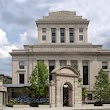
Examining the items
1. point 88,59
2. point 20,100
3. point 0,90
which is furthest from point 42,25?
point 0,90

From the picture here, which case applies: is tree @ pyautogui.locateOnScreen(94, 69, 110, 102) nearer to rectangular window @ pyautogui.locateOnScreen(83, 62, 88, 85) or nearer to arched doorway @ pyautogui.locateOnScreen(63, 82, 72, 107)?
arched doorway @ pyautogui.locateOnScreen(63, 82, 72, 107)

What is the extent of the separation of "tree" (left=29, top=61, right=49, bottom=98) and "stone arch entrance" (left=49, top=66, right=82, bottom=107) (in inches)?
529

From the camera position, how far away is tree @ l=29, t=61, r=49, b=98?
208 ft

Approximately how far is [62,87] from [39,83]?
15.6m

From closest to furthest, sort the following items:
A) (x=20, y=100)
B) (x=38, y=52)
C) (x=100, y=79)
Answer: (x=20, y=100) → (x=100, y=79) → (x=38, y=52)

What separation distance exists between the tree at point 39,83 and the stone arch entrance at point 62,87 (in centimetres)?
1343

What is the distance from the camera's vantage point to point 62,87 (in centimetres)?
4894

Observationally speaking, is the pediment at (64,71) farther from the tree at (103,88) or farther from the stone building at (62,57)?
the stone building at (62,57)

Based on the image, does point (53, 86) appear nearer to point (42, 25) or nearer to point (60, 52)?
point (60, 52)

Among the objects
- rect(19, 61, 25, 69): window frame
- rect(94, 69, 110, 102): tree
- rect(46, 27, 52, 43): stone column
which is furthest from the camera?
rect(46, 27, 52, 43): stone column

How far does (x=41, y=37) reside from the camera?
8888 centimetres

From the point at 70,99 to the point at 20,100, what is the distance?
41.5 ft

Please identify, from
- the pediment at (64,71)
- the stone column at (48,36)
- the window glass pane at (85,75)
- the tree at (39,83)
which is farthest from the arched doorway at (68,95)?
the stone column at (48,36)

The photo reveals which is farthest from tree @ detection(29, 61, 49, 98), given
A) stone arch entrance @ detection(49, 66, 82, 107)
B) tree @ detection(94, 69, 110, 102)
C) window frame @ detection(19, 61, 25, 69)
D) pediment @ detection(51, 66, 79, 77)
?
window frame @ detection(19, 61, 25, 69)
